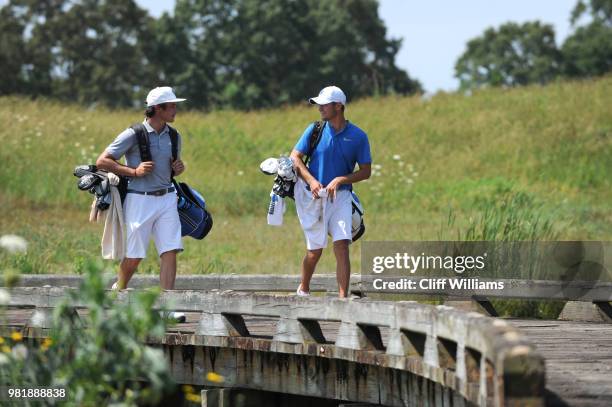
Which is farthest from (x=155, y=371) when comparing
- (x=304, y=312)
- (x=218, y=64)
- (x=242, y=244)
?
(x=218, y=64)

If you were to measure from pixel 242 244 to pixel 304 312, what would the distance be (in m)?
14.3

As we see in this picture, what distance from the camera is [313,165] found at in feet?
43.1

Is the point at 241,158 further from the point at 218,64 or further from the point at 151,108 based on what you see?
the point at 218,64

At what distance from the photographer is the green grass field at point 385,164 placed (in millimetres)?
26906

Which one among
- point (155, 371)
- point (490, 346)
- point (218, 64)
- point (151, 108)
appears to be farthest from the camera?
point (218, 64)

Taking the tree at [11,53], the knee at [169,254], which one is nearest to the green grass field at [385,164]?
the knee at [169,254]

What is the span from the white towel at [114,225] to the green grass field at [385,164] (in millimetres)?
9747

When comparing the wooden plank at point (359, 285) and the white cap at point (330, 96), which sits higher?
the white cap at point (330, 96)

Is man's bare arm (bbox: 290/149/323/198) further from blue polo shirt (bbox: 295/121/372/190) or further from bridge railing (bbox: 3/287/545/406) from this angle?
bridge railing (bbox: 3/287/545/406)

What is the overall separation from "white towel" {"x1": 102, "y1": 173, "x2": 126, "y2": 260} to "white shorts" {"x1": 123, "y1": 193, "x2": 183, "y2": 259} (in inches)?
2.4

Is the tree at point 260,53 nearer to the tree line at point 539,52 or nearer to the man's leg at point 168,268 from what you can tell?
the tree line at point 539,52

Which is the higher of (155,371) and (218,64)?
(218,64)

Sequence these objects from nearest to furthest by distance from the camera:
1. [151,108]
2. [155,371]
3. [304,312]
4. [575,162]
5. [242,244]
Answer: [155,371]
[304,312]
[151,108]
[242,244]
[575,162]

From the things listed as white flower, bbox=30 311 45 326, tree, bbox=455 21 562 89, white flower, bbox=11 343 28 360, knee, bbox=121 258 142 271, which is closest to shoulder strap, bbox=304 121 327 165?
knee, bbox=121 258 142 271
